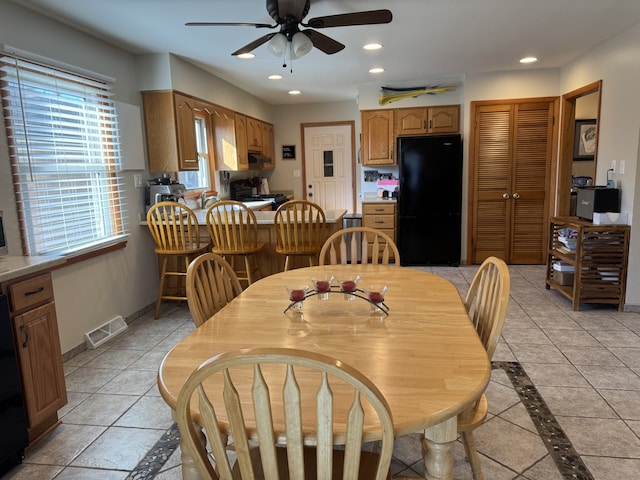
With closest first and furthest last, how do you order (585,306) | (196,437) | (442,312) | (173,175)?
(196,437) → (442,312) → (585,306) → (173,175)

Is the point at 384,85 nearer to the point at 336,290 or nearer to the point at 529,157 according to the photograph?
the point at 529,157

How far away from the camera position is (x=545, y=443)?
1917mm

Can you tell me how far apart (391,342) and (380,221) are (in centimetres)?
409

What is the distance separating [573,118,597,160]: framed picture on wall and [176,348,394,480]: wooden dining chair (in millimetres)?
6026

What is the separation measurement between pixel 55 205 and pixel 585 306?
4253 millimetres

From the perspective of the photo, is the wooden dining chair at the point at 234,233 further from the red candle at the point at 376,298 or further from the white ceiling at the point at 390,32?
the red candle at the point at 376,298

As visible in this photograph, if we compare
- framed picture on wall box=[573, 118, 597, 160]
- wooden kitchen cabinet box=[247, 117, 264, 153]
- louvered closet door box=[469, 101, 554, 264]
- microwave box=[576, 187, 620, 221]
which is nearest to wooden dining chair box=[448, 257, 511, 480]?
microwave box=[576, 187, 620, 221]

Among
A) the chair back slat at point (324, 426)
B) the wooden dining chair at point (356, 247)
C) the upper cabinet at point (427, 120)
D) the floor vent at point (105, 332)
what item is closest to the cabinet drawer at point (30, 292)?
the floor vent at point (105, 332)

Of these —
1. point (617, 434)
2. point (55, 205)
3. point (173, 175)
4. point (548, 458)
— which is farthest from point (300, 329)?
point (173, 175)

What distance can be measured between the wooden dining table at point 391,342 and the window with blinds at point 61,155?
1699 millimetres

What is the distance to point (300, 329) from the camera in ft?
4.94

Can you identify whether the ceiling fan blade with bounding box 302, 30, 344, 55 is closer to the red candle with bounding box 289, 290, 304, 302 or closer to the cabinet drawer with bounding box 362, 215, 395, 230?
the red candle with bounding box 289, 290, 304, 302

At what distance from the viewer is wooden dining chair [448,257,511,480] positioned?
1410mm

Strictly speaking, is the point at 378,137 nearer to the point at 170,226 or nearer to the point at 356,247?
the point at 170,226
